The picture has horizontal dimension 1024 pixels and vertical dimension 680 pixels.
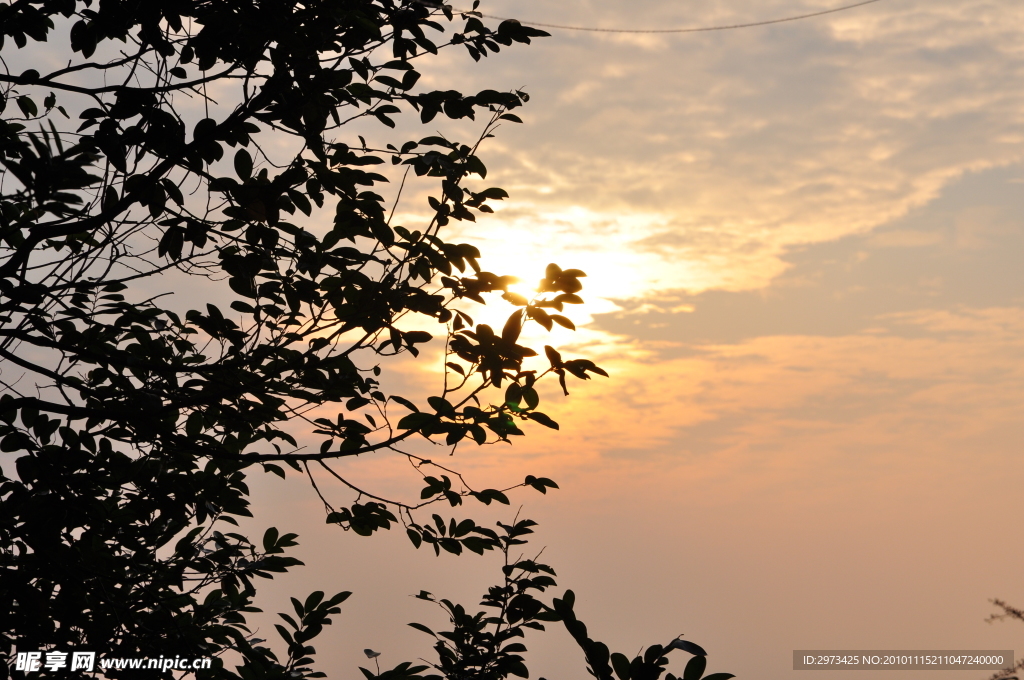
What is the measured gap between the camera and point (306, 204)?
4020 millimetres

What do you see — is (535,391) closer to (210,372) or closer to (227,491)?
(210,372)

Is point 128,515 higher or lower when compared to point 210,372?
lower

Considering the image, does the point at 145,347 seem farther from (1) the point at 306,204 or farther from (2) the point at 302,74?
(2) the point at 302,74

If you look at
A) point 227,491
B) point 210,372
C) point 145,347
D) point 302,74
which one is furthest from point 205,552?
point 302,74

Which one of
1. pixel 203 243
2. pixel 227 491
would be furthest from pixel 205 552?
pixel 203 243

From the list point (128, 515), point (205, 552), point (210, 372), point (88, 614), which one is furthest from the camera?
point (205, 552)

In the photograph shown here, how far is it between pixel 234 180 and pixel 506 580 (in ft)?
9.16

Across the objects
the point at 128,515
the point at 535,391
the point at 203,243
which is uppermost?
the point at 203,243

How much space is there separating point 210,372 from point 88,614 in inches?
64.3

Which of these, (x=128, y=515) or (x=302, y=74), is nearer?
(x=302, y=74)

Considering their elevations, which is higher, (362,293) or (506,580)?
(362,293)

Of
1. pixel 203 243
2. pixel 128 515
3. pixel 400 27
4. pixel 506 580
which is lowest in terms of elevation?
pixel 506 580

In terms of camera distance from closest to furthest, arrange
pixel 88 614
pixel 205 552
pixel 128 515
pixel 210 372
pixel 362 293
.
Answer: pixel 362 293
pixel 210 372
pixel 88 614
pixel 128 515
pixel 205 552

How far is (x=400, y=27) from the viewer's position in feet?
13.9
